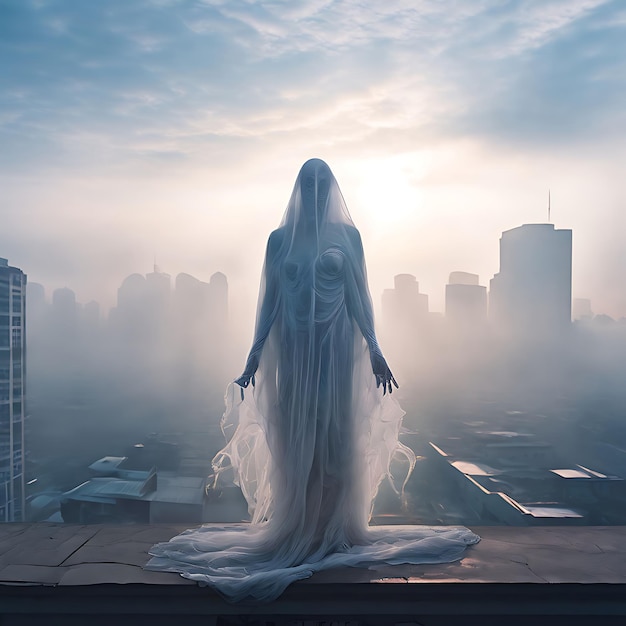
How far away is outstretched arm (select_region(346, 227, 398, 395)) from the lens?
253 cm

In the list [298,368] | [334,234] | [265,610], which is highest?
[334,234]

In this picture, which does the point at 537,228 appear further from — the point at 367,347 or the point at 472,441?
the point at 367,347

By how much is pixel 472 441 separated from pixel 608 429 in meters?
3.32

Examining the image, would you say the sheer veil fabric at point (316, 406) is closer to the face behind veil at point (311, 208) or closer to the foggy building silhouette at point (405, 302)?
the face behind veil at point (311, 208)

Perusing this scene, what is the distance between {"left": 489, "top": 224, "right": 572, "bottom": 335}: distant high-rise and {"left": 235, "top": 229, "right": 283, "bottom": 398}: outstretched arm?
10.2 metres

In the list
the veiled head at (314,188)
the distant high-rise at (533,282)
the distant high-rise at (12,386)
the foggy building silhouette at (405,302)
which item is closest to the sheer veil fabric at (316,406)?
the veiled head at (314,188)

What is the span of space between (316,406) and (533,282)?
12065 mm

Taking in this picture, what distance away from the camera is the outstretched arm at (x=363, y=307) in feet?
8.29

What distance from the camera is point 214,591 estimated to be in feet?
7.00

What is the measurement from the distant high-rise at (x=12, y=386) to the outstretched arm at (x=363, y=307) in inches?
438

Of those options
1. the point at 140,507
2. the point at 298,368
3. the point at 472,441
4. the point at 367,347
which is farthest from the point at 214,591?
the point at 472,441

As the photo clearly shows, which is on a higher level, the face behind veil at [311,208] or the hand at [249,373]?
the face behind veil at [311,208]

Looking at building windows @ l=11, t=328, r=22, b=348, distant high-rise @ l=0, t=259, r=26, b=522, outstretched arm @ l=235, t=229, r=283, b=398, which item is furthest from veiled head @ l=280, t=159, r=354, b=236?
building windows @ l=11, t=328, r=22, b=348

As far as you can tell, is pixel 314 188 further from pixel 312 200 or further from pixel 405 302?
pixel 405 302
